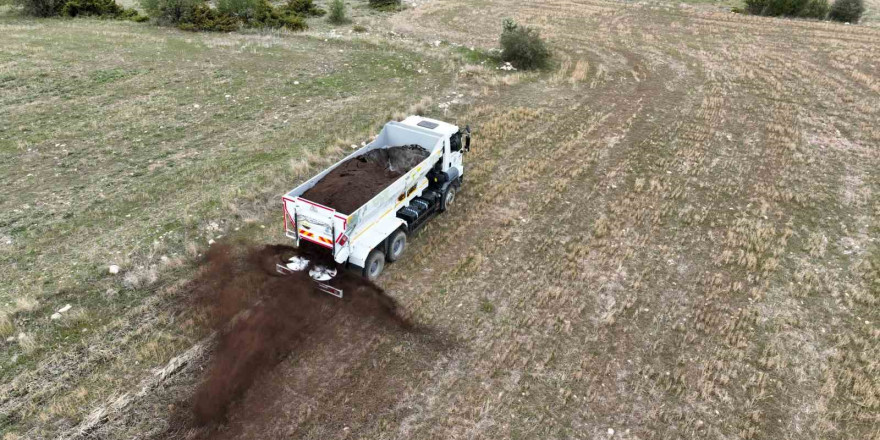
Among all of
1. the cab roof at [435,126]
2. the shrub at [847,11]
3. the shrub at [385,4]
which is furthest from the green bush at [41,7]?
the shrub at [847,11]

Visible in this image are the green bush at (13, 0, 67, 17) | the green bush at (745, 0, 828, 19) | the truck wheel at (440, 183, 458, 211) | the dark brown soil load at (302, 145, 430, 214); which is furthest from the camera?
the green bush at (745, 0, 828, 19)

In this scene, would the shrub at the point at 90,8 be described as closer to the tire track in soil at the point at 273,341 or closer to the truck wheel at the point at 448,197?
the tire track in soil at the point at 273,341

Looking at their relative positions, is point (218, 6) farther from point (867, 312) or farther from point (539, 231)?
point (867, 312)

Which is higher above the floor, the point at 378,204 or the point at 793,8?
the point at 793,8

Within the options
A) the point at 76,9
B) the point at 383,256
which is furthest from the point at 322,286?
the point at 76,9

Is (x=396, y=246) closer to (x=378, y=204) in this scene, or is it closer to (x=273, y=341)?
(x=378, y=204)

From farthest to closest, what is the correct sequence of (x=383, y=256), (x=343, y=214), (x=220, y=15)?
(x=220, y=15) < (x=383, y=256) < (x=343, y=214)

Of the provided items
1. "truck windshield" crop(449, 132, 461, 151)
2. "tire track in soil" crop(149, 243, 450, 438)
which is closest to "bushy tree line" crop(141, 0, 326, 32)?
"truck windshield" crop(449, 132, 461, 151)

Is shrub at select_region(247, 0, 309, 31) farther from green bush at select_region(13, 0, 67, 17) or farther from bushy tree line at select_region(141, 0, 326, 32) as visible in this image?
green bush at select_region(13, 0, 67, 17)
